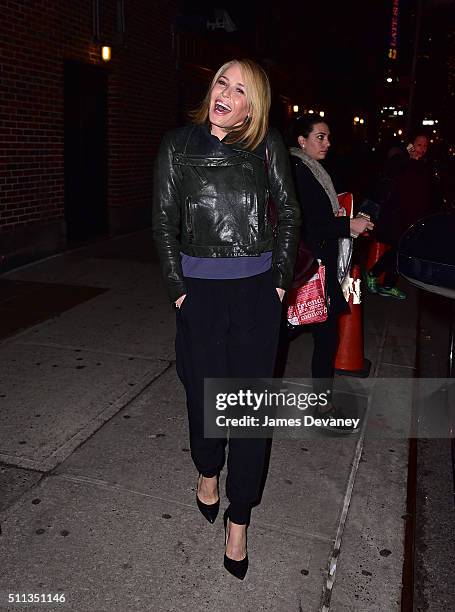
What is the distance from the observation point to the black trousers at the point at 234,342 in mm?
2521

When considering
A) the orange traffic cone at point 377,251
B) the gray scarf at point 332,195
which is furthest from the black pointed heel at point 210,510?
the orange traffic cone at point 377,251

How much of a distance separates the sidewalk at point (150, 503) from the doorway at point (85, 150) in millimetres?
5050

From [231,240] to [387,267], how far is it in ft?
17.4

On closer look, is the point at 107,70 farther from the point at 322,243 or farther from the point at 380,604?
the point at 380,604

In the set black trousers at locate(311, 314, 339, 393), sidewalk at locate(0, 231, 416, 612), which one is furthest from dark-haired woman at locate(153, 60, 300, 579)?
black trousers at locate(311, 314, 339, 393)

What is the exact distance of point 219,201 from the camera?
243 centimetres

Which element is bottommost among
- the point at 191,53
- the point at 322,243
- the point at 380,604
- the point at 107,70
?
the point at 380,604

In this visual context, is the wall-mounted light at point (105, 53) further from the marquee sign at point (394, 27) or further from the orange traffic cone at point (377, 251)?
the marquee sign at point (394, 27)

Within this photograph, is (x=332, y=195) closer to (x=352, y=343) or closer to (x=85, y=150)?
(x=352, y=343)

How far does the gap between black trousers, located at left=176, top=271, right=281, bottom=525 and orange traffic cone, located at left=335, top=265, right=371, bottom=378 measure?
6.80 ft

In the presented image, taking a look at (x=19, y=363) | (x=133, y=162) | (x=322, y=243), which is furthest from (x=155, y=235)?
(x=133, y=162)

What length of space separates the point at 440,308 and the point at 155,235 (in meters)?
5.78

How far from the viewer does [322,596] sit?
252cm

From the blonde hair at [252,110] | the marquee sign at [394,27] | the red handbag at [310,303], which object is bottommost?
the red handbag at [310,303]
